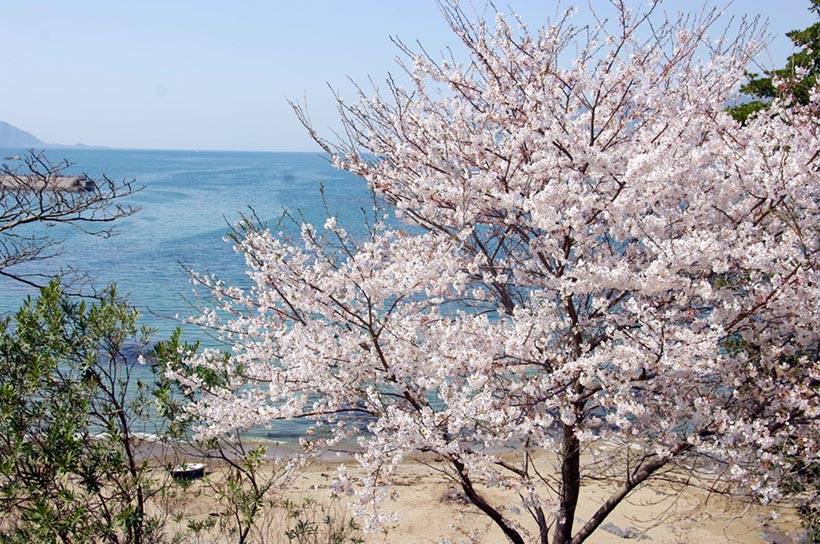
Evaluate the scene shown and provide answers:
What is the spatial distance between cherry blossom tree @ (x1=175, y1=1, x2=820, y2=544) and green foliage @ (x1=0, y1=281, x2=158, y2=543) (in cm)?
64

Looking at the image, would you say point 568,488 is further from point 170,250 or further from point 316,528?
point 170,250

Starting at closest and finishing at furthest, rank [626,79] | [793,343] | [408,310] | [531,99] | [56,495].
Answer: [56,495] → [793,343] → [531,99] → [626,79] → [408,310]

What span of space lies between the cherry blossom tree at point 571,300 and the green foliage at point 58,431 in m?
0.64

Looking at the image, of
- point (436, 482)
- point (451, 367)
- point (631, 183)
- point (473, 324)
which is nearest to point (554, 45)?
point (631, 183)

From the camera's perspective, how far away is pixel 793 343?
5.02m

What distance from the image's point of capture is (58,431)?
3.87 metres

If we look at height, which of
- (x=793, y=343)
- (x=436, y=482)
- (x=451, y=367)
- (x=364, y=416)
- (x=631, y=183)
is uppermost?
(x=631, y=183)

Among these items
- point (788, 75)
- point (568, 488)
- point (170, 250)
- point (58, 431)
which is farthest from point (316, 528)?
point (170, 250)

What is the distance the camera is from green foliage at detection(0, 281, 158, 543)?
3.86 meters

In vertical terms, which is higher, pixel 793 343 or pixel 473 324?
pixel 793 343

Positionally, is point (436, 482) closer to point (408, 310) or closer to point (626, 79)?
point (408, 310)

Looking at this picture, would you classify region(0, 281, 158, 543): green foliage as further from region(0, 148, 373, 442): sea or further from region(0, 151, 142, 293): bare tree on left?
region(0, 148, 373, 442): sea

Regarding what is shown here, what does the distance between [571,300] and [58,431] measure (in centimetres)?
374

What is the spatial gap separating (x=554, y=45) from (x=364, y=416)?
3.65 metres
